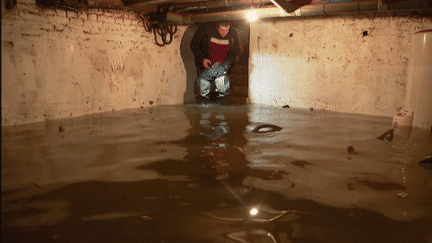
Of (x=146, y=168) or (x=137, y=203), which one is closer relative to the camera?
(x=137, y=203)

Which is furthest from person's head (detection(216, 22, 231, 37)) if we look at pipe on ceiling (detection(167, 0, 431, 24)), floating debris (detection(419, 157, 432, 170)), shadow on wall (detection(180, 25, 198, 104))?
floating debris (detection(419, 157, 432, 170))

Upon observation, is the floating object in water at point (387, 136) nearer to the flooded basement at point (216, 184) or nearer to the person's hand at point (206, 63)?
the flooded basement at point (216, 184)

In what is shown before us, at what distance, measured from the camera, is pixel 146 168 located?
9.26 ft

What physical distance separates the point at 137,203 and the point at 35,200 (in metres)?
0.71

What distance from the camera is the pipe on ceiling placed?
461 cm

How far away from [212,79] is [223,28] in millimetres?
1137

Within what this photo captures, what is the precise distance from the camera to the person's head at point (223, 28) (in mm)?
6844

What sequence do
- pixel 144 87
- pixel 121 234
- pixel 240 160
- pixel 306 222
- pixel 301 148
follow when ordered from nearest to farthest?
pixel 121 234 < pixel 306 222 < pixel 240 160 < pixel 301 148 < pixel 144 87

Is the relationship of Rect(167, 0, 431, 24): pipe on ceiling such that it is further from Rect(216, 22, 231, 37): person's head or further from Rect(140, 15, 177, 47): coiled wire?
Rect(216, 22, 231, 37): person's head

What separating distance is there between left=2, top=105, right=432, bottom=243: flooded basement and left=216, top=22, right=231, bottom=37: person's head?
3.20 meters

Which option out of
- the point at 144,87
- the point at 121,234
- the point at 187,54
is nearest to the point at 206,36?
the point at 187,54

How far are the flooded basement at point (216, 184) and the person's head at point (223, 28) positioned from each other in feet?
10.5

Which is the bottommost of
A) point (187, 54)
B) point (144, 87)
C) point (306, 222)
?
point (306, 222)

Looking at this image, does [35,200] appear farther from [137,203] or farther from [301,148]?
[301,148]
